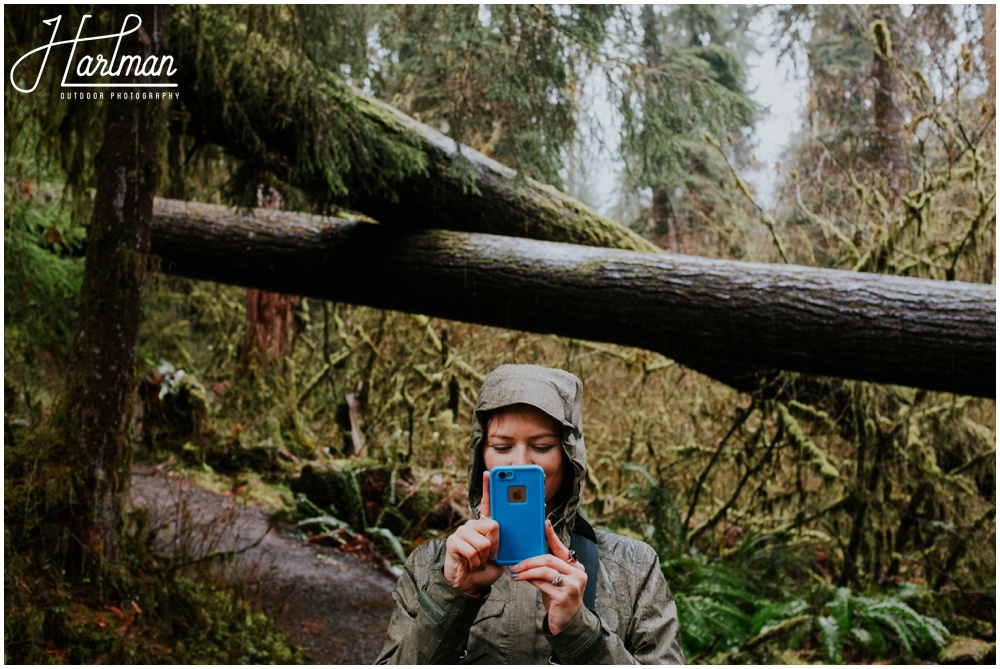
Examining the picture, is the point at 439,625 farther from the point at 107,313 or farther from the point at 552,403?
the point at 107,313

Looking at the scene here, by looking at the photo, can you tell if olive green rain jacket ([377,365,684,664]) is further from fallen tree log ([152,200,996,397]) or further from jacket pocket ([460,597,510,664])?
fallen tree log ([152,200,996,397])

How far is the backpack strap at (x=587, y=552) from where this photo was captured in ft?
5.68

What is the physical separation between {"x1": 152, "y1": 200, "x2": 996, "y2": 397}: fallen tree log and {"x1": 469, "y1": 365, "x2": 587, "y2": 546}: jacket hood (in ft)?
10.5

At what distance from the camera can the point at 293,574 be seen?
684 cm

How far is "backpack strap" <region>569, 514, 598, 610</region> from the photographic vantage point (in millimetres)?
1731

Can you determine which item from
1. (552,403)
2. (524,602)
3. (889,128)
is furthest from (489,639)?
(889,128)

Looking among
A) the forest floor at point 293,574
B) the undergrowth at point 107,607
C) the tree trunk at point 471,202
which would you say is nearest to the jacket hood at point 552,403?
the undergrowth at point 107,607

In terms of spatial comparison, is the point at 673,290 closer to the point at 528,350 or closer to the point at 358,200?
the point at 358,200

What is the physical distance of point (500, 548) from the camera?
1.61 m

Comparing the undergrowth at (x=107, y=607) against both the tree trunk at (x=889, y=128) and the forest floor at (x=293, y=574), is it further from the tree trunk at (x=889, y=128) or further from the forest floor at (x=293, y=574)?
the tree trunk at (x=889, y=128)

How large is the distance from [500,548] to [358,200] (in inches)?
173

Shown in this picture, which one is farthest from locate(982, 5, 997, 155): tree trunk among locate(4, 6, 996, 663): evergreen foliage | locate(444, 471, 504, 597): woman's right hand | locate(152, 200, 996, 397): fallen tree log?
locate(444, 471, 504, 597): woman's right hand

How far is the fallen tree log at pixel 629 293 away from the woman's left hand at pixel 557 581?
3567mm

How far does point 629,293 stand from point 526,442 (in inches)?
134
